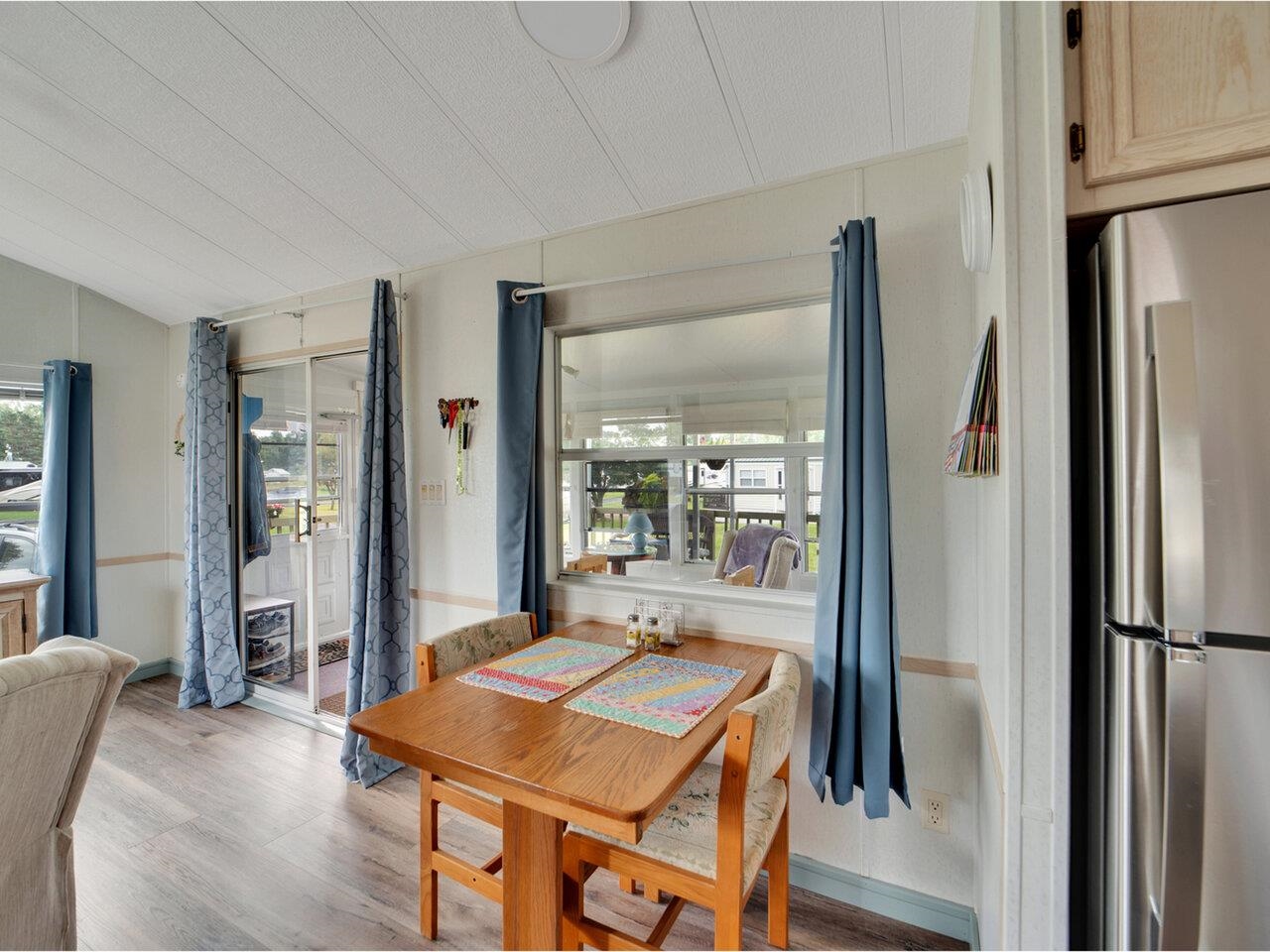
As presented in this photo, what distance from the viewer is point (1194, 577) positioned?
2.72ft

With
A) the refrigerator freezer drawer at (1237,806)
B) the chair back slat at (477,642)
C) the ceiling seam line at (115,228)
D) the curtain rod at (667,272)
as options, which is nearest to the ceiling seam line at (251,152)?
the curtain rod at (667,272)

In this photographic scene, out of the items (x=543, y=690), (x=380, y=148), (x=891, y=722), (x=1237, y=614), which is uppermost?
(x=380, y=148)

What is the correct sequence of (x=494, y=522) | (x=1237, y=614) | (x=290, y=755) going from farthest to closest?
1. (x=290, y=755)
2. (x=494, y=522)
3. (x=1237, y=614)

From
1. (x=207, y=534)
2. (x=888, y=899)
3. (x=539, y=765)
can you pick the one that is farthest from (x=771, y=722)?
(x=207, y=534)

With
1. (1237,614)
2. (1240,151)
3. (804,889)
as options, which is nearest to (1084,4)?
(1240,151)

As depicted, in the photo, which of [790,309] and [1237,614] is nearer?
[1237,614]

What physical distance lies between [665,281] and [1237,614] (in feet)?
5.74

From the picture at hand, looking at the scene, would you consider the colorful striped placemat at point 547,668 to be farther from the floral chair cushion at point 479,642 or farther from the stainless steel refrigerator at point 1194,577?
the stainless steel refrigerator at point 1194,577

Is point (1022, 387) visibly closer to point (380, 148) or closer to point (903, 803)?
point (903, 803)

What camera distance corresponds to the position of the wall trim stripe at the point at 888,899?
1.64m

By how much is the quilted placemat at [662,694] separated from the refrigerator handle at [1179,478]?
0.91 meters

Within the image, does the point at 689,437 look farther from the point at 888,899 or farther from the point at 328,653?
the point at 328,653

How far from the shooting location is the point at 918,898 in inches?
66.4

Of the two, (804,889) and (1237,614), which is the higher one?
(1237,614)
